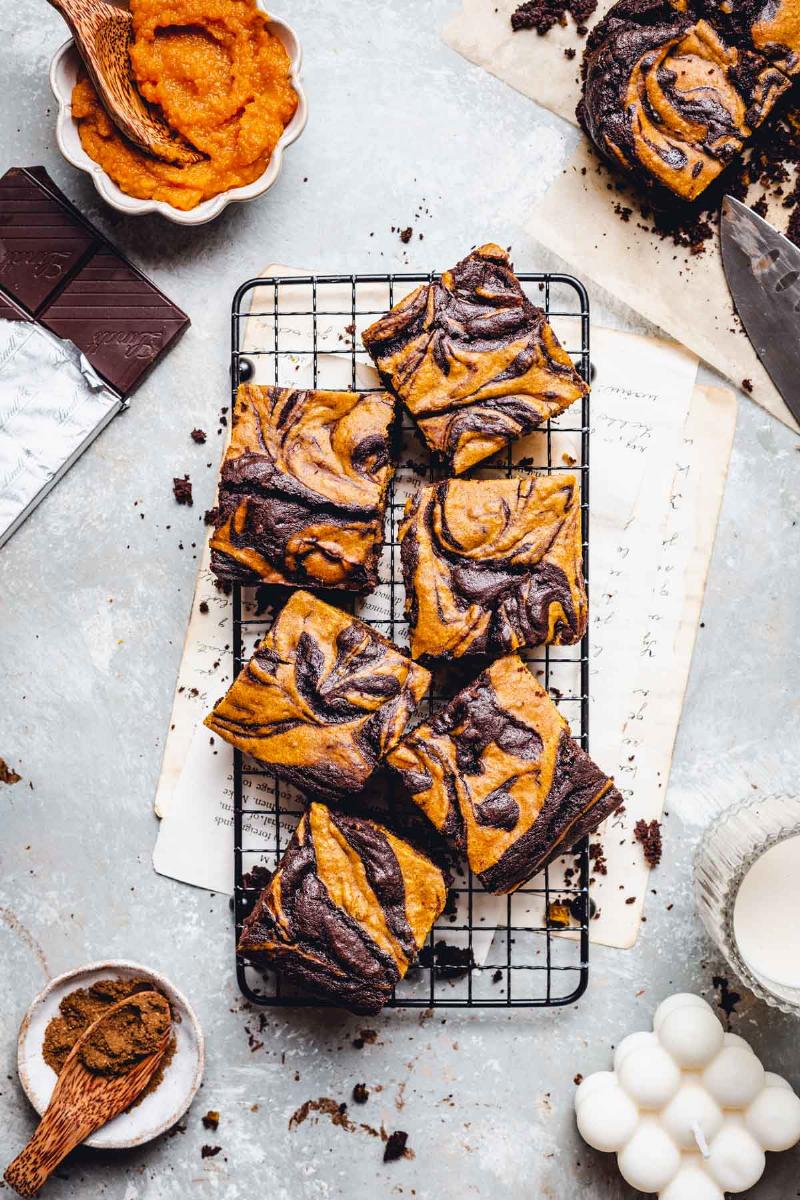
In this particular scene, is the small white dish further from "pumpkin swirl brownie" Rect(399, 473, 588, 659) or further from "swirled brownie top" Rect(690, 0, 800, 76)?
"swirled brownie top" Rect(690, 0, 800, 76)

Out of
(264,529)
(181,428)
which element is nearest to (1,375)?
(181,428)

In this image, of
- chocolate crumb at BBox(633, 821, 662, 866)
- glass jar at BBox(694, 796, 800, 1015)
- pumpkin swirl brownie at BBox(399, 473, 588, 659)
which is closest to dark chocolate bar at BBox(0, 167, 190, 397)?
pumpkin swirl brownie at BBox(399, 473, 588, 659)

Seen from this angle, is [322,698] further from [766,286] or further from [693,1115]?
[766,286]

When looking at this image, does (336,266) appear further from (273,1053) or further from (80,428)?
(273,1053)

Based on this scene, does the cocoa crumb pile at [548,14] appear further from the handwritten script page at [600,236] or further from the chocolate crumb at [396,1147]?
the chocolate crumb at [396,1147]

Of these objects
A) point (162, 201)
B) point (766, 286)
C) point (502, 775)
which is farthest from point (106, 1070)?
point (766, 286)

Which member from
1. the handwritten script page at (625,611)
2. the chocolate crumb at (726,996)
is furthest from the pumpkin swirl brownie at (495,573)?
the chocolate crumb at (726,996)
